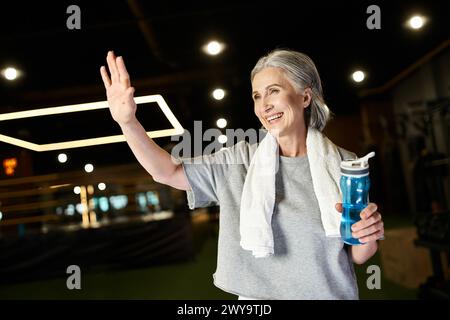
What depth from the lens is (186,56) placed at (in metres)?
2.53

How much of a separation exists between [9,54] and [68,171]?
1502 millimetres

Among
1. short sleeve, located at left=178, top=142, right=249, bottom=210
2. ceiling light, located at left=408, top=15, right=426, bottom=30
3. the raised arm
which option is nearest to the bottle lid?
short sleeve, located at left=178, top=142, right=249, bottom=210

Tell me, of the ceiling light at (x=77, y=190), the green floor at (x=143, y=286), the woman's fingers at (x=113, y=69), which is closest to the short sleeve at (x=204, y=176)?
the woman's fingers at (x=113, y=69)

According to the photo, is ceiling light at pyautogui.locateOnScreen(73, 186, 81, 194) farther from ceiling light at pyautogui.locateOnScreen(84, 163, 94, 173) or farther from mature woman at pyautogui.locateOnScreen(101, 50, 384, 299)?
mature woman at pyautogui.locateOnScreen(101, 50, 384, 299)

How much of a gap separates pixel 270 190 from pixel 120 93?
1.19 ft

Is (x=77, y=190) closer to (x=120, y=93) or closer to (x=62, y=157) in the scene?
(x=62, y=157)

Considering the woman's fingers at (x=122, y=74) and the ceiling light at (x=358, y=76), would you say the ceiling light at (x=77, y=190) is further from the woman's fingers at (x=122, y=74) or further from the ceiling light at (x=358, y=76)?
the ceiling light at (x=358, y=76)

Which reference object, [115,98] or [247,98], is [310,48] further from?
[115,98]

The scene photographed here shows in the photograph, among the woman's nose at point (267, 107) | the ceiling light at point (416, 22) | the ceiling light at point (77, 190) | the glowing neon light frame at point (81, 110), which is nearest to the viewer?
the woman's nose at point (267, 107)

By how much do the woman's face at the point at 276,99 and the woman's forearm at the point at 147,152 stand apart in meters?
0.23

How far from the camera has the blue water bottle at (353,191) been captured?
820 mm

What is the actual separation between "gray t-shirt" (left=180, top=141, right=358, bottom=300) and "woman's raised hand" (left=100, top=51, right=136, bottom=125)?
0.19m

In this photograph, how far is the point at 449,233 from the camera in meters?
2.73
